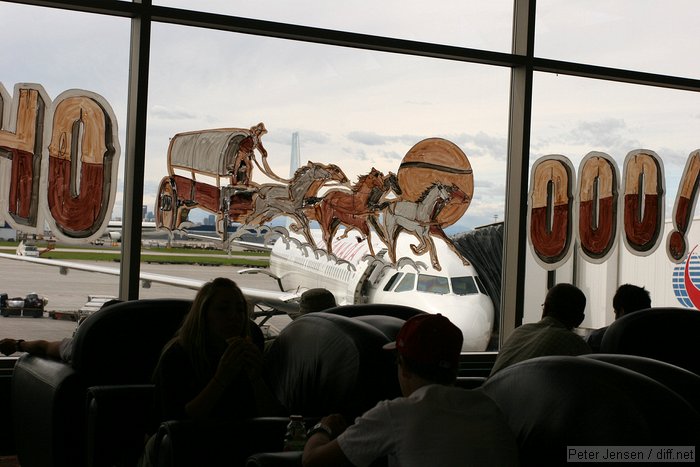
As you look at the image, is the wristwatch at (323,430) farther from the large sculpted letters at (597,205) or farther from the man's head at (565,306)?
the large sculpted letters at (597,205)

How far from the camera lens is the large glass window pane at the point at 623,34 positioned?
233 inches

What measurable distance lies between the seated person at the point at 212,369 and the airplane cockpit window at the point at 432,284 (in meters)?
2.77

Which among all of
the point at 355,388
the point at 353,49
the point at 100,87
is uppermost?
the point at 353,49

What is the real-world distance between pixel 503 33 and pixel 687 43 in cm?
156

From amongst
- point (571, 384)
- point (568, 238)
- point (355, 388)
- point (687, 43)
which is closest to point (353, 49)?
point (568, 238)

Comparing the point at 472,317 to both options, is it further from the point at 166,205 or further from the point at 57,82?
the point at 57,82

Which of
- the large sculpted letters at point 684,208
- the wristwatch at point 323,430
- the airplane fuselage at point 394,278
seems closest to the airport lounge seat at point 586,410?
the wristwatch at point 323,430

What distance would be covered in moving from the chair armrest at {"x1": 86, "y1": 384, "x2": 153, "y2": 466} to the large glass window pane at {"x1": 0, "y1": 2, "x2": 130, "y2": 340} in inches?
65.1

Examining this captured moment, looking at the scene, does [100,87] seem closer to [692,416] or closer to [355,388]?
[355,388]

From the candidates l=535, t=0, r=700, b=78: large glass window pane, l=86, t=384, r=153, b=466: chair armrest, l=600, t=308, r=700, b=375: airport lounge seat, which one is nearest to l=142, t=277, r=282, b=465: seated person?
l=86, t=384, r=153, b=466: chair armrest

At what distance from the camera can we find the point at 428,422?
6.10 ft

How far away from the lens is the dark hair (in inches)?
77.9

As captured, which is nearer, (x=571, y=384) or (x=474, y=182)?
(x=571, y=384)

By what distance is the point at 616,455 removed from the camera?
1710 mm
